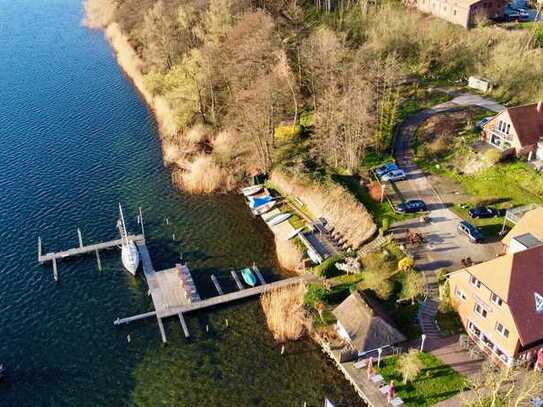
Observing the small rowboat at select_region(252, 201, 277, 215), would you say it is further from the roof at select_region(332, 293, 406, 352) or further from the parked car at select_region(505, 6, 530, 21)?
the parked car at select_region(505, 6, 530, 21)

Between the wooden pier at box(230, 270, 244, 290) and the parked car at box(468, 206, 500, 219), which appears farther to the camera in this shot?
the parked car at box(468, 206, 500, 219)

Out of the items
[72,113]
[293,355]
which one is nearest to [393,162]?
[293,355]

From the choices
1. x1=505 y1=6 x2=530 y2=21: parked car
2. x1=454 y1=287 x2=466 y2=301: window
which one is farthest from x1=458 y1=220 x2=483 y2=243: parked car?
x1=505 y1=6 x2=530 y2=21: parked car

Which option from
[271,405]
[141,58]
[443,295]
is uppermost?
[141,58]

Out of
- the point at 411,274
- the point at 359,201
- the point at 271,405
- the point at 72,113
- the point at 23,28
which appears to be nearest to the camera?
the point at 271,405

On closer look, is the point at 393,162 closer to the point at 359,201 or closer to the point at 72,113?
the point at 359,201

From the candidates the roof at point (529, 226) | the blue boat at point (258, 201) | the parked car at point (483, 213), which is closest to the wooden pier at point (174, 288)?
the blue boat at point (258, 201)
